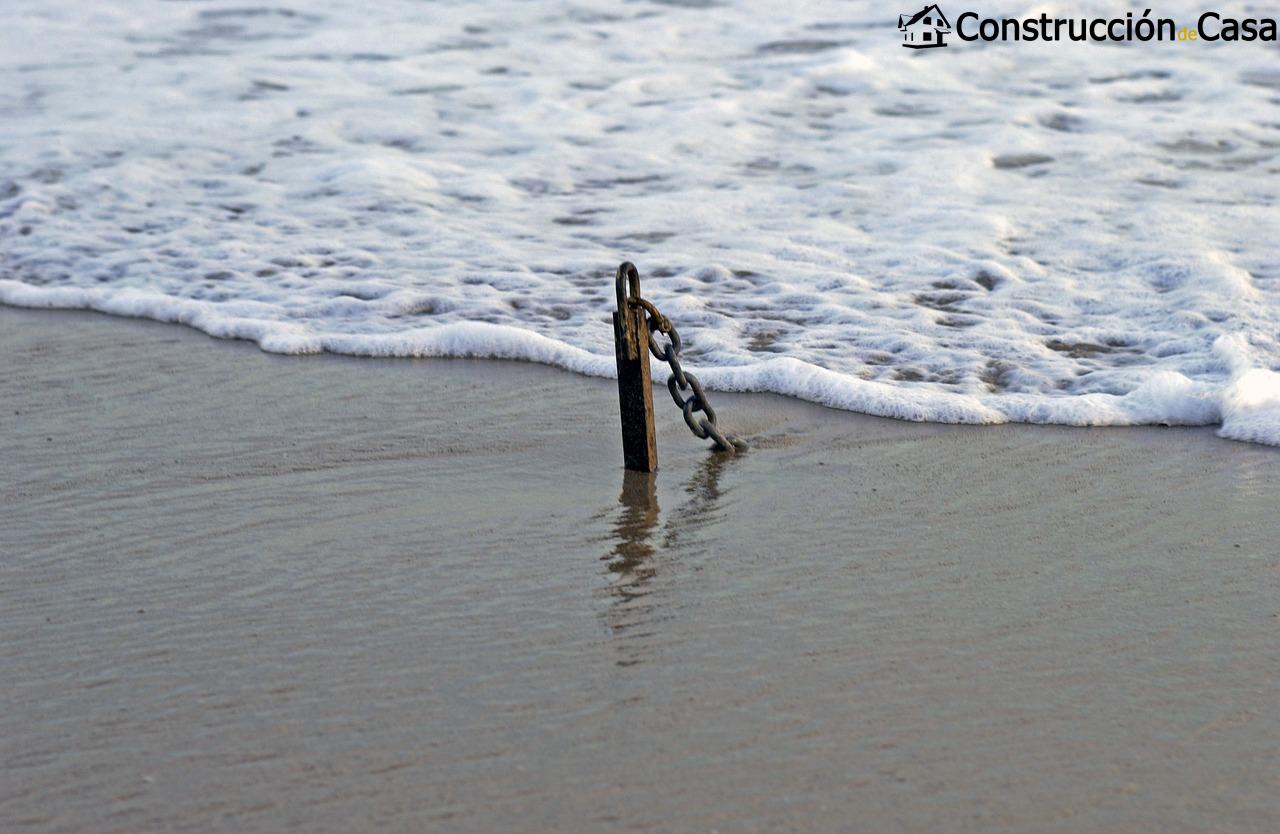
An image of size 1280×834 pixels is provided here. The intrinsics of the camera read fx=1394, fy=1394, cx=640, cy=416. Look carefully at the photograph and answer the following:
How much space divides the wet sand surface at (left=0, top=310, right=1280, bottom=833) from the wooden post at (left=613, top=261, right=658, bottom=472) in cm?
9

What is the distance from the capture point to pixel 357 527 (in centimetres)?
315

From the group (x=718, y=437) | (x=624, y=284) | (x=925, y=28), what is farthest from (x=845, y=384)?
(x=925, y=28)

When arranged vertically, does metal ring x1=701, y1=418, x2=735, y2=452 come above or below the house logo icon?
below

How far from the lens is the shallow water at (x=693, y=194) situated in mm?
4754

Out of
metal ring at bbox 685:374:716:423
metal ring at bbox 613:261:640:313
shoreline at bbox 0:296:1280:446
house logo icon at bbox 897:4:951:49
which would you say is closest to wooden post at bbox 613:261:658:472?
metal ring at bbox 613:261:640:313

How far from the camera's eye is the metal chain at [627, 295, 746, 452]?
3172 millimetres

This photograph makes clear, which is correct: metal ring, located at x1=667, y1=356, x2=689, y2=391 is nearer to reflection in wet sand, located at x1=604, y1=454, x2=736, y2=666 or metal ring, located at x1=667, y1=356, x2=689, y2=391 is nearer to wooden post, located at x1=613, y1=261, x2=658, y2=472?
wooden post, located at x1=613, y1=261, x2=658, y2=472

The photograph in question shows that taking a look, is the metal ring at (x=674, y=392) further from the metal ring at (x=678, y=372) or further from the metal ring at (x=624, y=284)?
the metal ring at (x=624, y=284)

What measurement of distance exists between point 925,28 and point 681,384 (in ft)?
25.0

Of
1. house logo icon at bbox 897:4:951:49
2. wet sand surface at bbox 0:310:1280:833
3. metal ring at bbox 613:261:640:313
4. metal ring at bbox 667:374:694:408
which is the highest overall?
house logo icon at bbox 897:4:951:49

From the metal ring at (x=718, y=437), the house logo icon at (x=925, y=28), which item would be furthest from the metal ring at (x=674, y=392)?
the house logo icon at (x=925, y=28)

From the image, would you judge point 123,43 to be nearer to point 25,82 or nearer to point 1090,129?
point 25,82

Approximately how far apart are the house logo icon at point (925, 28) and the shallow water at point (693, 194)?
20cm

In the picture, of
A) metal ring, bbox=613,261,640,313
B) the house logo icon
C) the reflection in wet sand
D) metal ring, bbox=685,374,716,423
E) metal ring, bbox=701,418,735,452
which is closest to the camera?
the reflection in wet sand
